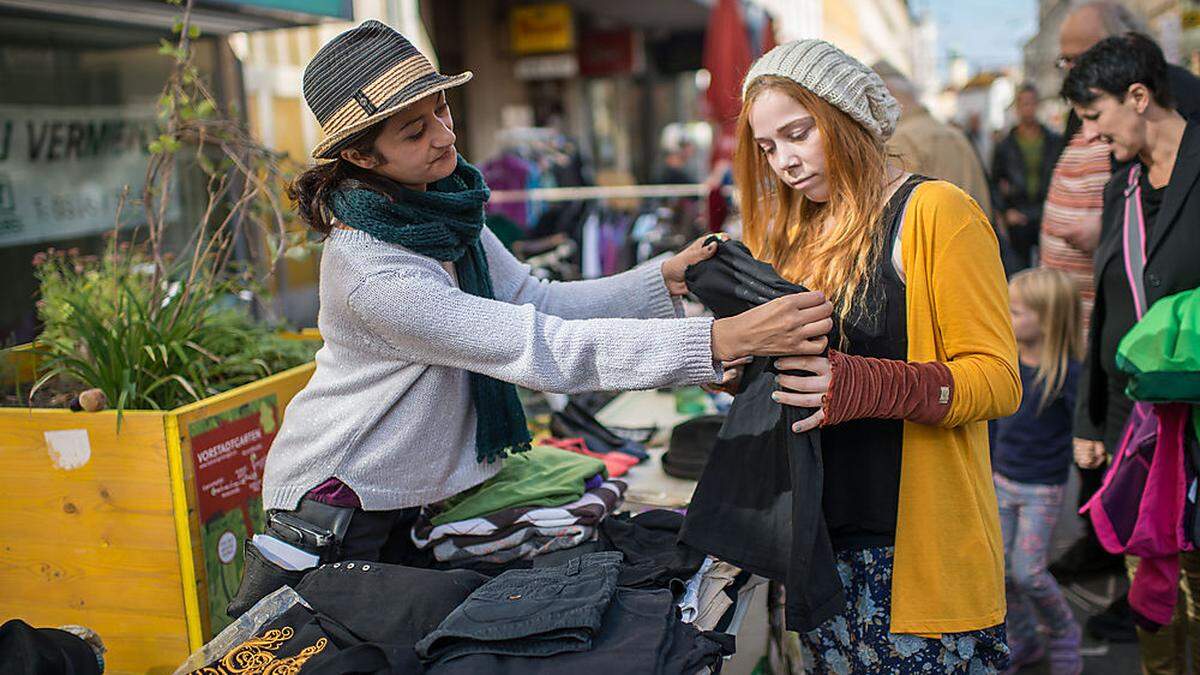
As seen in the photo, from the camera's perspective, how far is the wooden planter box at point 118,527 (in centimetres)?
244

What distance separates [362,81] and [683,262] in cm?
81

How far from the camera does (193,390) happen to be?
270 cm

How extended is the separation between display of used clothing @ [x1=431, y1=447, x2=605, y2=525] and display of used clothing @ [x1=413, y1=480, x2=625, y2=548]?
14 millimetres

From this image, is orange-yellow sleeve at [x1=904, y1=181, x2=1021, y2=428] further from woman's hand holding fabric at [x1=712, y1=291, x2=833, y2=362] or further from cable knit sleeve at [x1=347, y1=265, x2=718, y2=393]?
cable knit sleeve at [x1=347, y1=265, x2=718, y2=393]

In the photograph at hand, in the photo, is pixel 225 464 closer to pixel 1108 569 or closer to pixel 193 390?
pixel 193 390

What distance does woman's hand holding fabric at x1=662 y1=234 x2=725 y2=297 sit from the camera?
2.17 m

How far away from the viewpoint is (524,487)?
2264 millimetres

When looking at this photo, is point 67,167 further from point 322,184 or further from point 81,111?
point 322,184

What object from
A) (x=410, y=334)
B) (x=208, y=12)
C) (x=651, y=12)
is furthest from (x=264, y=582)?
(x=651, y=12)

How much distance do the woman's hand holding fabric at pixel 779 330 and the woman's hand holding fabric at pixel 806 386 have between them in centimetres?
2

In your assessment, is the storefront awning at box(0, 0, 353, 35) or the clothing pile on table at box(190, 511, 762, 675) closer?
the clothing pile on table at box(190, 511, 762, 675)

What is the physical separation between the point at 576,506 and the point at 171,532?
3.34ft

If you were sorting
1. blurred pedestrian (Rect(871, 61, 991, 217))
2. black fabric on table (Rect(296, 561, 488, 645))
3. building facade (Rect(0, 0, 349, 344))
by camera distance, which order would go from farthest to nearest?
building facade (Rect(0, 0, 349, 344)) → blurred pedestrian (Rect(871, 61, 991, 217)) → black fabric on table (Rect(296, 561, 488, 645))

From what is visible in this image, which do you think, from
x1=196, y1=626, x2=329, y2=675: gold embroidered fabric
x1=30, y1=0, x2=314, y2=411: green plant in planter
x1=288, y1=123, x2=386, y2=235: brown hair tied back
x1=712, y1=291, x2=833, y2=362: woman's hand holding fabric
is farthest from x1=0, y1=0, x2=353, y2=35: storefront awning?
x1=712, y1=291, x2=833, y2=362: woman's hand holding fabric
